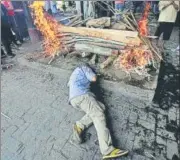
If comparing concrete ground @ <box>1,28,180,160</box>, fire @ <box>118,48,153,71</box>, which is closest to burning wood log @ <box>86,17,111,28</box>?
fire @ <box>118,48,153,71</box>

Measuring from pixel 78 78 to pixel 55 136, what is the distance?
1.55 meters

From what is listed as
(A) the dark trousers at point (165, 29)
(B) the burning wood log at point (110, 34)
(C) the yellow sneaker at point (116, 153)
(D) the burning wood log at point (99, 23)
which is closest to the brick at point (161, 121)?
(C) the yellow sneaker at point (116, 153)

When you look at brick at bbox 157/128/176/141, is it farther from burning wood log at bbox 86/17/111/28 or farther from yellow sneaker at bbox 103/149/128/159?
burning wood log at bbox 86/17/111/28

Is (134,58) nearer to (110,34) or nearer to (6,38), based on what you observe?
(110,34)

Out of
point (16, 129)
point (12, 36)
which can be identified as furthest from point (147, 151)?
point (12, 36)

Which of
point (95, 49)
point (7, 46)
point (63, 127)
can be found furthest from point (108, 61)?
point (7, 46)

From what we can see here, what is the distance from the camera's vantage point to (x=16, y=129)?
514 centimetres

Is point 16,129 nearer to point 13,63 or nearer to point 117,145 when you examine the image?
point 117,145

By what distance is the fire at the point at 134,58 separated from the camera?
6.59 meters

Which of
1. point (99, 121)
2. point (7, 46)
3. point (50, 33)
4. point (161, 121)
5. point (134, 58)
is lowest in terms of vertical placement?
point (161, 121)

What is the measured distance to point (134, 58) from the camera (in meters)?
6.76

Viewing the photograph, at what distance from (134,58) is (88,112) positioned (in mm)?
2903

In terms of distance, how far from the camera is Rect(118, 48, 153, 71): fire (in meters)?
6.59

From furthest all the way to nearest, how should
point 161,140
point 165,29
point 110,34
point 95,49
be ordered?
point 165,29 → point 95,49 → point 110,34 → point 161,140
